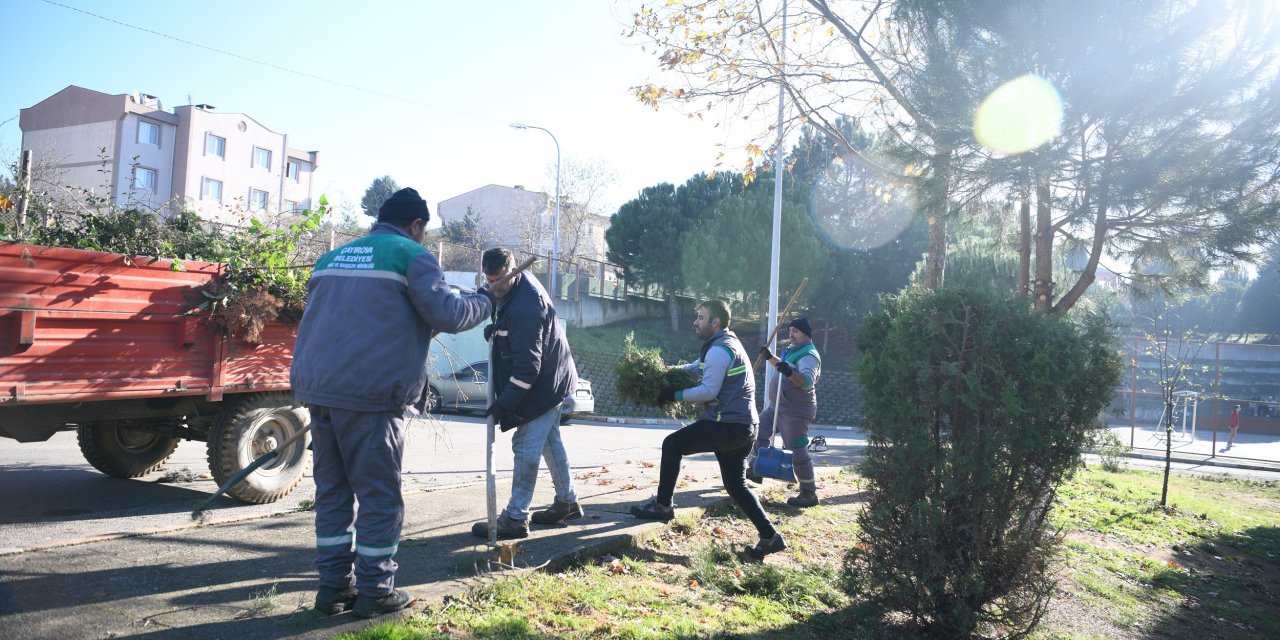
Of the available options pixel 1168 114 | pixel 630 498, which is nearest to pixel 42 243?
pixel 630 498

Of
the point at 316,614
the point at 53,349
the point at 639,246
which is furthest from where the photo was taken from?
the point at 639,246

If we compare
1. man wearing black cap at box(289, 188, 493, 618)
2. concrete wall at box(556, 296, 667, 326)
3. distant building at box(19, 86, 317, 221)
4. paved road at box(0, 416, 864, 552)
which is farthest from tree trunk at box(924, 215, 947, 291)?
distant building at box(19, 86, 317, 221)

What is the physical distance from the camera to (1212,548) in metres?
8.27

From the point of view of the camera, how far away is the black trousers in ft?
18.2

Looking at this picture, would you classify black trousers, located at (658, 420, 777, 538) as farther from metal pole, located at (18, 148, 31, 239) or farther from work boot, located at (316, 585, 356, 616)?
metal pole, located at (18, 148, 31, 239)

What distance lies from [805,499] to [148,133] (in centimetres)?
5153

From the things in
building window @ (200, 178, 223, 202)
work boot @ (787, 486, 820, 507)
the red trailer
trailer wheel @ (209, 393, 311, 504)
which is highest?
building window @ (200, 178, 223, 202)

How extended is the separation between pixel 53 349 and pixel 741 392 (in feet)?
14.5

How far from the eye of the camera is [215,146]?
165 feet

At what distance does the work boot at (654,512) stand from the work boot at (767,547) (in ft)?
2.45

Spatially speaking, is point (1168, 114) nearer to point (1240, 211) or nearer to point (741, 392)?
point (1240, 211)

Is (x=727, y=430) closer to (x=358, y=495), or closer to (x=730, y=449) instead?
(x=730, y=449)

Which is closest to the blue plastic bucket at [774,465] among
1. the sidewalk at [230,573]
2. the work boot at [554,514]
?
the sidewalk at [230,573]

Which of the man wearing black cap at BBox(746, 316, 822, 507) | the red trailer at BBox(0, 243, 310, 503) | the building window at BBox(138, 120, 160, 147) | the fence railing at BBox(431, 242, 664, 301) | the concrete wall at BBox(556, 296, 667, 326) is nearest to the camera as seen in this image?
the red trailer at BBox(0, 243, 310, 503)
